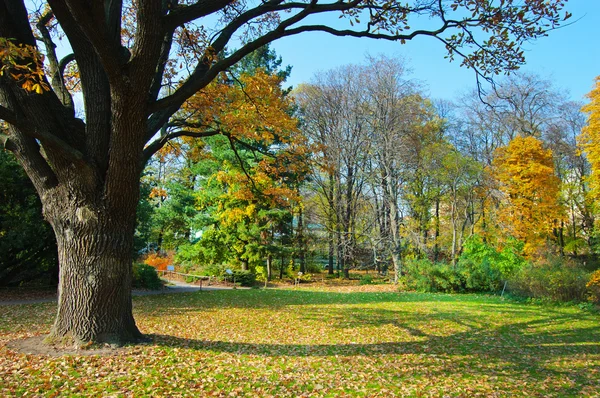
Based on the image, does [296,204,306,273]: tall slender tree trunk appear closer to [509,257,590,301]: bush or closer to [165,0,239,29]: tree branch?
[509,257,590,301]: bush

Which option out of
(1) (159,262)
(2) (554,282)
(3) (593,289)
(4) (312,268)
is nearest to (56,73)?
(2) (554,282)

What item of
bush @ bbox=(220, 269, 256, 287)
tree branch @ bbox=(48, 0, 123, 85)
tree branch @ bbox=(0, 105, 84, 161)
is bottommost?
bush @ bbox=(220, 269, 256, 287)

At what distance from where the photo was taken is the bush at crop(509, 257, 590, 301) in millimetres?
14188

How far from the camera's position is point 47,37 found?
685cm

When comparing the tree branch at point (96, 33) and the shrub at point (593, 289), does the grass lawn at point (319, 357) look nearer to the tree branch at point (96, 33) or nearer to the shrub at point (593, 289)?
the shrub at point (593, 289)

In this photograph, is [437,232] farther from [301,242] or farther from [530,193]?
[301,242]

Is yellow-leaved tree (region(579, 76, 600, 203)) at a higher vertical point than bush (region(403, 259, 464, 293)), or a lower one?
higher

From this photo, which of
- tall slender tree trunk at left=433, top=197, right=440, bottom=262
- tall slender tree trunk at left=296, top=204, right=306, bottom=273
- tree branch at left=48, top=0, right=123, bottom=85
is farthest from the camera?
tall slender tree trunk at left=433, top=197, right=440, bottom=262

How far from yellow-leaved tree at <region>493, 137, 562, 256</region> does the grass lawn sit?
13907mm

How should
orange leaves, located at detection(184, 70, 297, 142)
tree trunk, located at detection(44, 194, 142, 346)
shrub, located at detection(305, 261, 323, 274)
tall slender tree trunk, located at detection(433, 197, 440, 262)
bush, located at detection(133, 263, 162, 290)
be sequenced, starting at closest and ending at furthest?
1. tree trunk, located at detection(44, 194, 142, 346)
2. orange leaves, located at detection(184, 70, 297, 142)
3. bush, located at detection(133, 263, 162, 290)
4. tall slender tree trunk, located at detection(433, 197, 440, 262)
5. shrub, located at detection(305, 261, 323, 274)

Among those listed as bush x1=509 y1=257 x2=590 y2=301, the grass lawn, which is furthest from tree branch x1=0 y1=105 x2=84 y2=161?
bush x1=509 y1=257 x2=590 y2=301

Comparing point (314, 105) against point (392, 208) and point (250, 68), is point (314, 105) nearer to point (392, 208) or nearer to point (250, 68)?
point (250, 68)

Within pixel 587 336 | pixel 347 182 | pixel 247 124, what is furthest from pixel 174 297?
pixel 347 182

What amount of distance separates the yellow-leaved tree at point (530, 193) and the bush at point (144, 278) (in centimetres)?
2048
